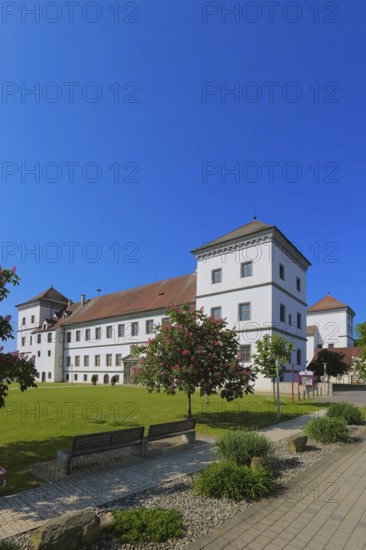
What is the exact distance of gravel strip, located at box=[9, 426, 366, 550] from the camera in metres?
4.87

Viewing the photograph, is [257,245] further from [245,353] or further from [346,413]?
[346,413]

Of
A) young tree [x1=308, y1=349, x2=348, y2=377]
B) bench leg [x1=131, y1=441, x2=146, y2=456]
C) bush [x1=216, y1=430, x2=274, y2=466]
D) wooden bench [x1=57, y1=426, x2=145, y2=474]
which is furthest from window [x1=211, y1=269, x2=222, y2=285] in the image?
bush [x1=216, y1=430, x2=274, y2=466]

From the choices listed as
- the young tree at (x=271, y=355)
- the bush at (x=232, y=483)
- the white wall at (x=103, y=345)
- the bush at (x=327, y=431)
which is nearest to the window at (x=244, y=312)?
the white wall at (x=103, y=345)

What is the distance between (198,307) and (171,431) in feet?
98.7

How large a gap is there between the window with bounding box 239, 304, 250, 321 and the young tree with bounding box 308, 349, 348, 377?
755 inches

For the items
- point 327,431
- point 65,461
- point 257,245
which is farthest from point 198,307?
point 65,461

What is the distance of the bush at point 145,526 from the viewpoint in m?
4.98

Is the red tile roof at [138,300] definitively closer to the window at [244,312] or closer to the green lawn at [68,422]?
the window at [244,312]

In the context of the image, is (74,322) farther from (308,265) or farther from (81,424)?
(81,424)

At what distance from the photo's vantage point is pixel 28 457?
9.29 metres

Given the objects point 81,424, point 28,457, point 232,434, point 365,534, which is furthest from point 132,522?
point 81,424

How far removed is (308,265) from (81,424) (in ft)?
114

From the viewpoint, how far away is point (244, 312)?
3616 centimetres

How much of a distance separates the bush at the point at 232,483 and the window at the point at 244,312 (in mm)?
29115
